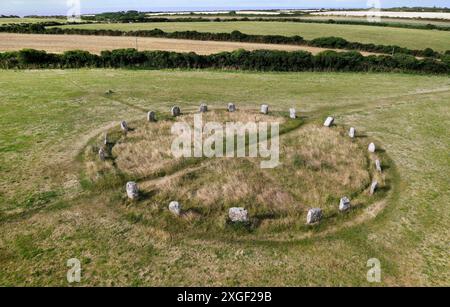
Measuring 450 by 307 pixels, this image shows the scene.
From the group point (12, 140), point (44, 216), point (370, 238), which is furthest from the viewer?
point (12, 140)

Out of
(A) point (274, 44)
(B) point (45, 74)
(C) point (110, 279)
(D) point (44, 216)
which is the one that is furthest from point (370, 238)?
(A) point (274, 44)

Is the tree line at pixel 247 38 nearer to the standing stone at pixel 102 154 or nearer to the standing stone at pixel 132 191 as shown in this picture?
the standing stone at pixel 102 154

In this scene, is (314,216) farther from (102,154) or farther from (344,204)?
(102,154)

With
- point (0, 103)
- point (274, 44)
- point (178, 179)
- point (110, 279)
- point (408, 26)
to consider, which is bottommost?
point (110, 279)

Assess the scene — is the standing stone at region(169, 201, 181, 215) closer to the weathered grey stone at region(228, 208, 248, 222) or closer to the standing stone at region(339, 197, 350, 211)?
the weathered grey stone at region(228, 208, 248, 222)

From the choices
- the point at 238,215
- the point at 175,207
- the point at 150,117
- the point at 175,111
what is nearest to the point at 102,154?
the point at 150,117

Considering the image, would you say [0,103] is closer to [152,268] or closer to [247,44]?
[152,268]
